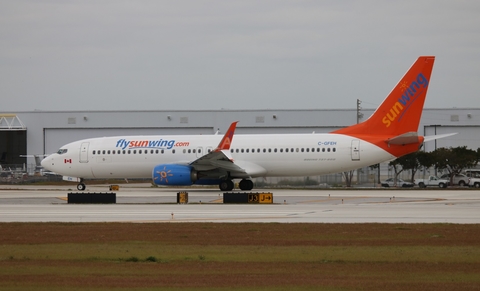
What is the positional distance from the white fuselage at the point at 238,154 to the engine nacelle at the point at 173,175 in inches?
72.5

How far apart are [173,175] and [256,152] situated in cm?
576

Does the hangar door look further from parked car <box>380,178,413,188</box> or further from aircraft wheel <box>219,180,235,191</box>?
aircraft wheel <box>219,180,235,191</box>

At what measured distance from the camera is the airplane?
42781 millimetres

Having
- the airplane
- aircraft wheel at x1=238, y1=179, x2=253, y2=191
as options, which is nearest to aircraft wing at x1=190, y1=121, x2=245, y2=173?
the airplane

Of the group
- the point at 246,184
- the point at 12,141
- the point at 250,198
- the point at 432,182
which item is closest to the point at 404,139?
the point at 246,184

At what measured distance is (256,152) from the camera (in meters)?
45.8

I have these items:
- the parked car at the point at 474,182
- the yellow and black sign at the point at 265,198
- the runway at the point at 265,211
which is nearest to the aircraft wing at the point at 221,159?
the runway at the point at 265,211
